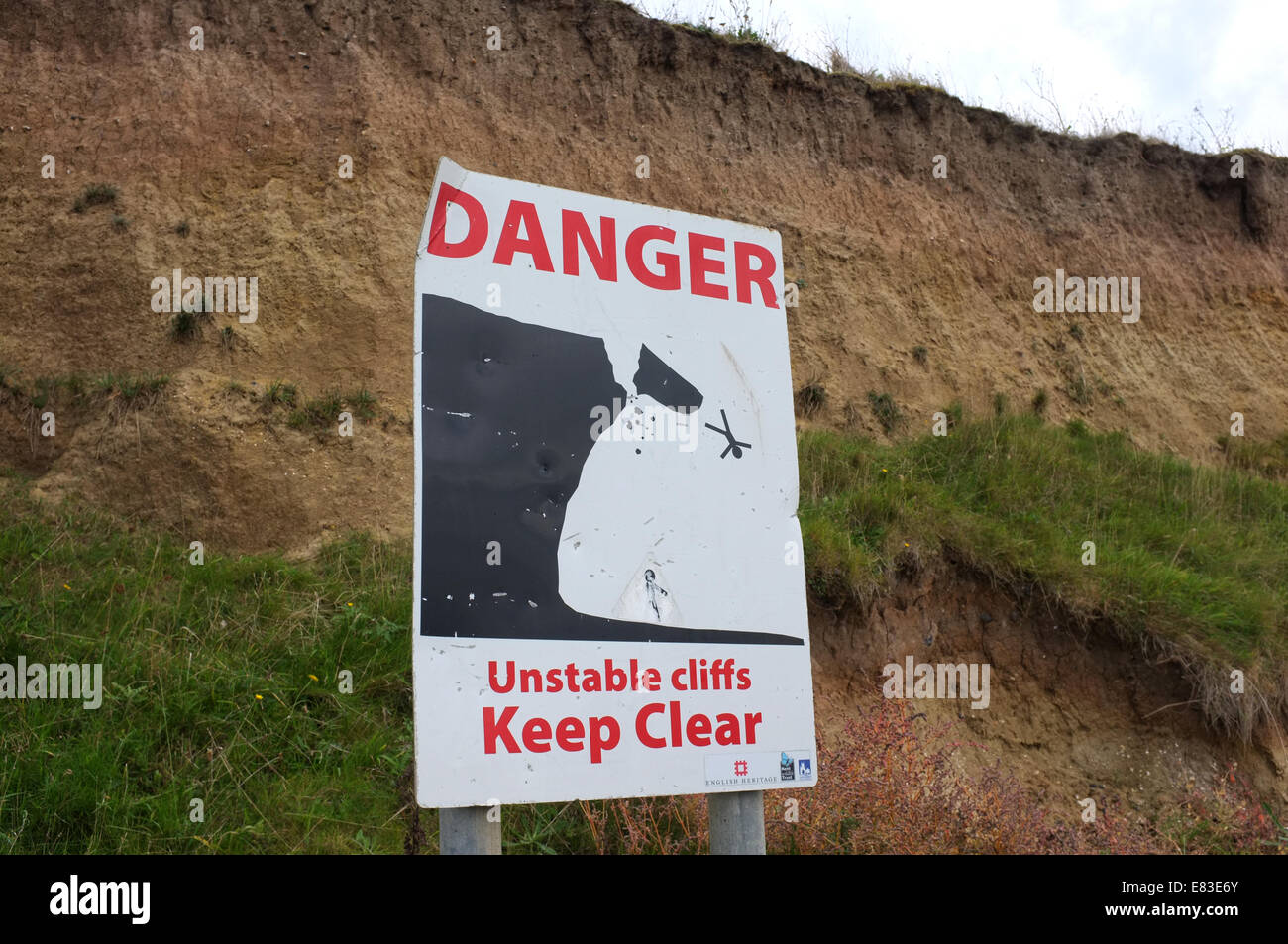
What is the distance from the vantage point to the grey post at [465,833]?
101 inches

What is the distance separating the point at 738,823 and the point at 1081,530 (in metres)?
6.76

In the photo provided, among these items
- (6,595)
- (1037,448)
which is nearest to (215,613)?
(6,595)

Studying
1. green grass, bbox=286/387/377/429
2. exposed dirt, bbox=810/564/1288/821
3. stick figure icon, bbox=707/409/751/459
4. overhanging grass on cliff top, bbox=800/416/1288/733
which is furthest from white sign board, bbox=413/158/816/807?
green grass, bbox=286/387/377/429

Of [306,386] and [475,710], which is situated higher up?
[306,386]

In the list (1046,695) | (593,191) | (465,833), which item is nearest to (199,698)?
(465,833)

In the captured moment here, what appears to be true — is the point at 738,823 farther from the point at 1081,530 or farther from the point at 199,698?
the point at 1081,530

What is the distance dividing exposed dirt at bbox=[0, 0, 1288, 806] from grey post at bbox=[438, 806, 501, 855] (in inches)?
186

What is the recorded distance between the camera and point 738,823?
2.94m

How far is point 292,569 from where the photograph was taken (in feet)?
21.5

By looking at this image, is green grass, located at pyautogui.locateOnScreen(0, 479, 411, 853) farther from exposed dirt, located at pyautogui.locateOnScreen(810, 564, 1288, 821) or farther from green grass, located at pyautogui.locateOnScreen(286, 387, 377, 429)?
exposed dirt, located at pyautogui.locateOnScreen(810, 564, 1288, 821)

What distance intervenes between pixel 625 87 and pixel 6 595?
26.2ft

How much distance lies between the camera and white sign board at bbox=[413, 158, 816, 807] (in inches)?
105

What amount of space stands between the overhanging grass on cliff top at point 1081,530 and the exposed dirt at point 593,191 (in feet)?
1.04

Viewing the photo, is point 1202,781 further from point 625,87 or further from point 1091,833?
point 625,87
